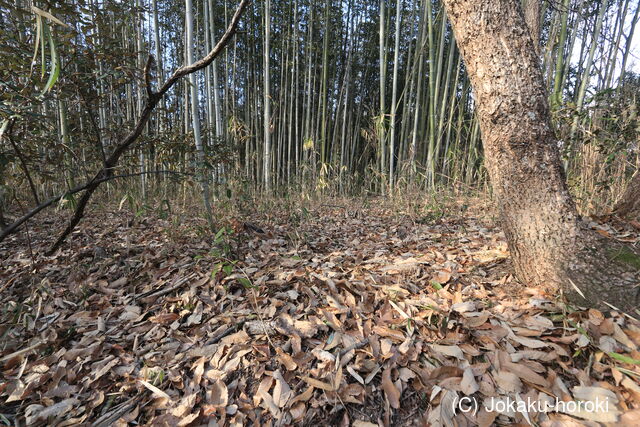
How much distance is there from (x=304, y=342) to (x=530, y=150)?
1194mm

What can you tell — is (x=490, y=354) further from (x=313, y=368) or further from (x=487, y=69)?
(x=487, y=69)

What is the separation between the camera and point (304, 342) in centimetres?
113

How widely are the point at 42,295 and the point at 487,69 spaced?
2399 millimetres

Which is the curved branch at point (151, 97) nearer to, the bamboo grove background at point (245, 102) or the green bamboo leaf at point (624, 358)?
the bamboo grove background at point (245, 102)

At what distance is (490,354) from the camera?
98cm

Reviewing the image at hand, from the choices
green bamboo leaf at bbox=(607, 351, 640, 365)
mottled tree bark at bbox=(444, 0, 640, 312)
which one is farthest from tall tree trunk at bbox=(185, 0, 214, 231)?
green bamboo leaf at bbox=(607, 351, 640, 365)

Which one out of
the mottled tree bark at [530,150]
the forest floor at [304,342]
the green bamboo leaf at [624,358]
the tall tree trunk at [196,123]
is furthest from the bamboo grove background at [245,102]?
the green bamboo leaf at [624,358]

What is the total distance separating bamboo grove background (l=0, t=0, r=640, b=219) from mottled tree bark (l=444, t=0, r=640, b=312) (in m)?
1.08

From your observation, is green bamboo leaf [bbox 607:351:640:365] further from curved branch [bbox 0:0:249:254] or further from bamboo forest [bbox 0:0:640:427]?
curved branch [bbox 0:0:249:254]

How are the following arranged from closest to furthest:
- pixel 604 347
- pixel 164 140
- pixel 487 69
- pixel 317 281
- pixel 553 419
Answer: pixel 553 419, pixel 604 347, pixel 487 69, pixel 317 281, pixel 164 140

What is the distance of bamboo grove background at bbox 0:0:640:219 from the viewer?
1.42m

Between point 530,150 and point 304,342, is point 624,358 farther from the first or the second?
point 304,342

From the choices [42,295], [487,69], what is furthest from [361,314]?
[42,295]

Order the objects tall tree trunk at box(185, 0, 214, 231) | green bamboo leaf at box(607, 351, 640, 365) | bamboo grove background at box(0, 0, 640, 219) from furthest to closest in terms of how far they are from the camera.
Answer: tall tree trunk at box(185, 0, 214, 231)
bamboo grove background at box(0, 0, 640, 219)
green bamboo leaf at box(607, 351, 640, 365)
